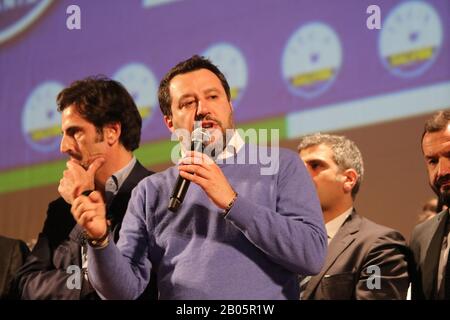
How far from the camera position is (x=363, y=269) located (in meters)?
2.34

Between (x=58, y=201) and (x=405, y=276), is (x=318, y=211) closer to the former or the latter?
(x=405, y=276)

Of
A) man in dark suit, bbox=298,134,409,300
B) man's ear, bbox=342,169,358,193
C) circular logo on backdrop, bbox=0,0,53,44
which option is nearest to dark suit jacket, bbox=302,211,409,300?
man in dark suit, bbox=298,134,409,300

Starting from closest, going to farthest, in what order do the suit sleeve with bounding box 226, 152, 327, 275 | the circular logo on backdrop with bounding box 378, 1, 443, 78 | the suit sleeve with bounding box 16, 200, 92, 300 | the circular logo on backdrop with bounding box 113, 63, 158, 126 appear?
the suit sleeve with bounding box 226, 152, 327, 275, the suit sleeve with bounding box 16, 200, 92, 300, the circular logo on backdrop with bounding box 378, 1, 443, 78, the circular logo on backdrop with bounding box 113, 63, 158, 126

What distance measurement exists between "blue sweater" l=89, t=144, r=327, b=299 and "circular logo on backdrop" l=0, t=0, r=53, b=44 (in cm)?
229

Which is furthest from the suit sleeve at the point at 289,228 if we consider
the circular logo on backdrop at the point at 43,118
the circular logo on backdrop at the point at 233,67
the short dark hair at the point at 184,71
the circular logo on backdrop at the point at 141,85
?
the circular logo on backdrop at the point at 43,118

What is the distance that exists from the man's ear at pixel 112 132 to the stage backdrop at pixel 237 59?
0.89 metres

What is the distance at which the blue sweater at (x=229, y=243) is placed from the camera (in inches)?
68.6

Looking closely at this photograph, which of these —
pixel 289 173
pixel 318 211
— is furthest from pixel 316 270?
pixel 289 173

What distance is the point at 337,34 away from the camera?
324 cm

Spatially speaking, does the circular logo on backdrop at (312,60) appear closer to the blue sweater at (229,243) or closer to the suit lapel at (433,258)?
the suit lapel at (433,258)

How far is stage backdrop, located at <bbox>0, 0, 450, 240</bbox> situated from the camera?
3127 millimetres

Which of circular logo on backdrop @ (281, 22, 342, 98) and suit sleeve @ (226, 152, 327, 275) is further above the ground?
circular logo on backdrop @ (281, 22, 342, 98)

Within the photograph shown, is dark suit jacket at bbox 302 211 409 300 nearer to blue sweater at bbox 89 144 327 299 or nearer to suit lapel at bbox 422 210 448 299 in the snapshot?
suit lapel at bbox 422 210 448 299

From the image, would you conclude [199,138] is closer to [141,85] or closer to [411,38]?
[411,38]
